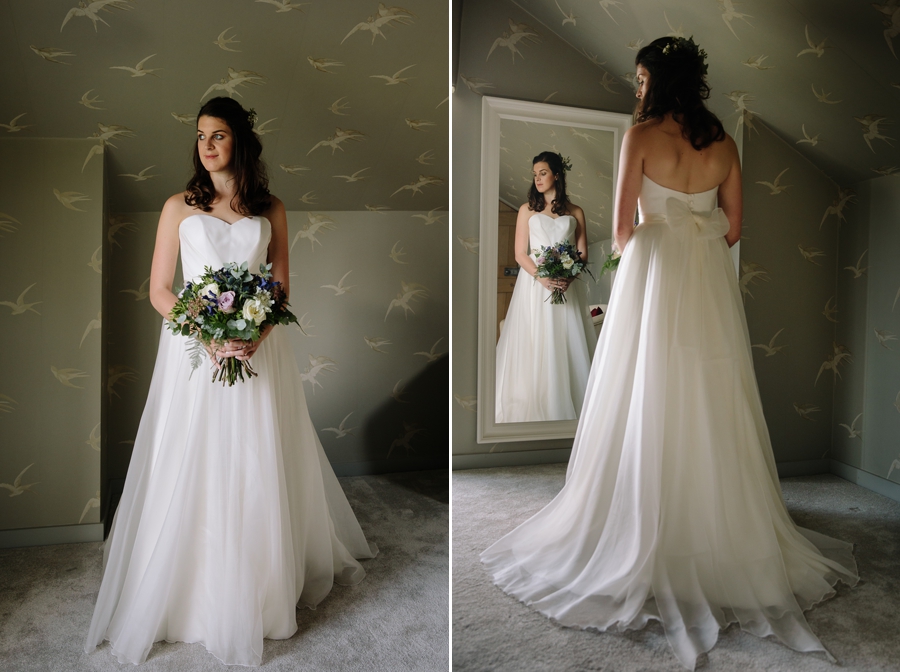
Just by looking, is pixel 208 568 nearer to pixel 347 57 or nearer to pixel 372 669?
pixel 372 669

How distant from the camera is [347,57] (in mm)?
2361

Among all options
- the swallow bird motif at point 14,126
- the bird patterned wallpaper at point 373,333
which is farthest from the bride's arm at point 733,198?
the swallow bird motif at point 14,126

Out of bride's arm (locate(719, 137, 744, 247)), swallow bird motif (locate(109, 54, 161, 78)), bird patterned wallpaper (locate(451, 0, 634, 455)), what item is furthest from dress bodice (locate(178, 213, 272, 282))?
bride's arm (locate(719, 137, 744, 247))

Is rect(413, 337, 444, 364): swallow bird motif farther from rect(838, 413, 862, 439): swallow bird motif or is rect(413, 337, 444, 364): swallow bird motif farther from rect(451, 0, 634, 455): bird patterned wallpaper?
rect(838, 413, 862, 439): swallow bird motif

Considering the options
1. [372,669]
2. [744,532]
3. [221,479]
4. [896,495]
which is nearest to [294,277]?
[221,479]

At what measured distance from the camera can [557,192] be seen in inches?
56.5

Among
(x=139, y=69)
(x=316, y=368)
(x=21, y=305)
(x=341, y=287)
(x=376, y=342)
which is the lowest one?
(x=316, y=368)

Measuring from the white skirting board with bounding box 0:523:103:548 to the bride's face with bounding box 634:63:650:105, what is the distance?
2.74 m

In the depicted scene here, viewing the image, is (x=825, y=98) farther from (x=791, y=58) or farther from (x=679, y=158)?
(x=679, y=158)

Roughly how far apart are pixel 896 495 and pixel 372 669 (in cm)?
159

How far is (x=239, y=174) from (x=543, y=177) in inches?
Answer: 49.3

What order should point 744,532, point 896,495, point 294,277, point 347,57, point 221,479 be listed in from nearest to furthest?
point 744,532 < point 896,495 < point 221,479 < point 347,57 < point 294,277

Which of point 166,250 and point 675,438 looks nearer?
point 675,438

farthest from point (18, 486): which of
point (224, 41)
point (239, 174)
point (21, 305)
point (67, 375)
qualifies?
point (224, 41)
